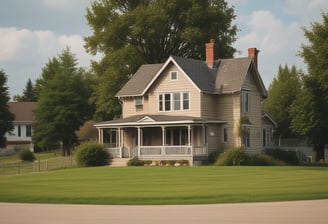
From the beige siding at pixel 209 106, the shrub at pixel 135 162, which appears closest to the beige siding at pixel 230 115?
the beige siding at pixel 209 106

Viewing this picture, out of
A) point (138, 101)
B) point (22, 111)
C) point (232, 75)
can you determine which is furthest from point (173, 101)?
point (22, 111)

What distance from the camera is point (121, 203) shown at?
23.0 m

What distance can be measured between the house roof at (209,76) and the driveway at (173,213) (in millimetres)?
31956

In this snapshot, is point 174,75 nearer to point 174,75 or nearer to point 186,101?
point 174,75

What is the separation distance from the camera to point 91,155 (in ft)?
170

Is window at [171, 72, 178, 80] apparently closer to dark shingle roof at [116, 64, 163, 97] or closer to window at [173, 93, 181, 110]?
window at [173, 93, 181, 110]

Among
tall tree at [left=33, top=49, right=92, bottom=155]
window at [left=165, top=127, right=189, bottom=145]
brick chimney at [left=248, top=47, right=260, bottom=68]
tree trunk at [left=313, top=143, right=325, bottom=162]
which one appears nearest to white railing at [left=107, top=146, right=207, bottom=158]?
window at [left=165, top=127, right=189, bottom=145]

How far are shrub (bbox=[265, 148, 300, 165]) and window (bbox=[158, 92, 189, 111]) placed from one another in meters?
8.88

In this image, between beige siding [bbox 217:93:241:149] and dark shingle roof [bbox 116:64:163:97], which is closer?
beige siding [bbox 217:93:241:149]

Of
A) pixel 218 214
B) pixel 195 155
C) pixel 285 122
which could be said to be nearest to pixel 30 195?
pixel 218 214

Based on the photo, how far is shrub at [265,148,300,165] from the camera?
55.5m

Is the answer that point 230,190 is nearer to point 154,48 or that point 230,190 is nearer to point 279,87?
point 154,48

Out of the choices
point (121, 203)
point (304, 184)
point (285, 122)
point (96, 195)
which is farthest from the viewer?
point (285, 122)

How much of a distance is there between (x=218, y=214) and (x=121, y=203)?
17.5ft
